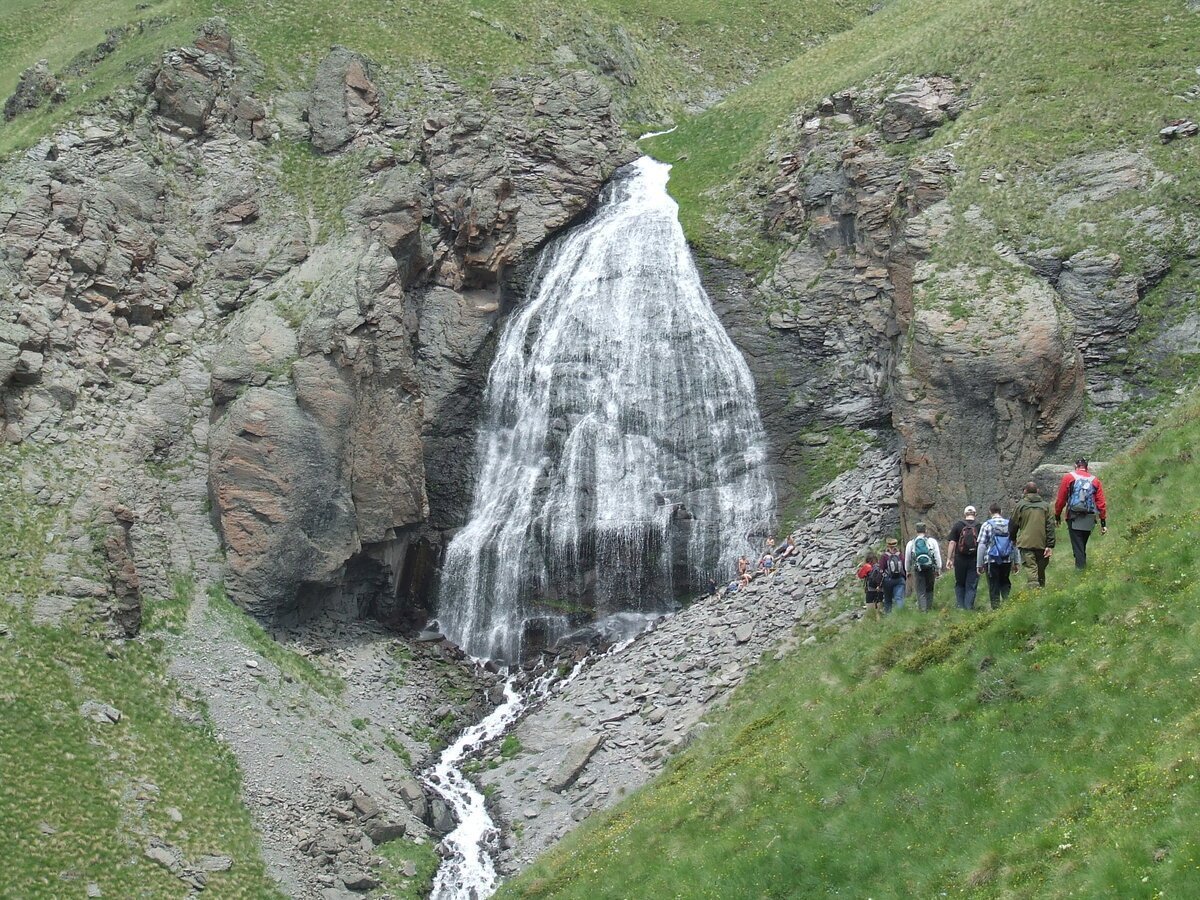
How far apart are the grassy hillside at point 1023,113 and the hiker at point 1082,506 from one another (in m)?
22.3

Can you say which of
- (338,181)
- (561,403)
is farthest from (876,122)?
(338,181)

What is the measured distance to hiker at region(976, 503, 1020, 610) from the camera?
73.5 feet

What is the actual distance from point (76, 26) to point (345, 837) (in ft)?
180

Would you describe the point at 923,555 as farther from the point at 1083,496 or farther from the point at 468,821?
the point at 468,821

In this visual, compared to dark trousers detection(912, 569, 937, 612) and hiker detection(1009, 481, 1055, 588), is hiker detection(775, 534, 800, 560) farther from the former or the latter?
hiker detection(1009, 481, 1055, 588)

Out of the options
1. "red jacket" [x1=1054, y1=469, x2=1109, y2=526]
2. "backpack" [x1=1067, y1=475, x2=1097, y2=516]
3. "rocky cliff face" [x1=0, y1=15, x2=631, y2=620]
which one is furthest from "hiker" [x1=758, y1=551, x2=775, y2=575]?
"backpack" [x1=1067, y1=475, x2=1097, y2=516]

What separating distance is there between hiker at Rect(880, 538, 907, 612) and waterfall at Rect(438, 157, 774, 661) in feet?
59.6

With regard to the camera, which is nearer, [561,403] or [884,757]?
[884,757]

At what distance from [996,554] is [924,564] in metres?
3.13

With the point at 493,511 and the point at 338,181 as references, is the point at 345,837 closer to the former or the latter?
the point at 493,511

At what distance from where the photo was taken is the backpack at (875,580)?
27.9 metres

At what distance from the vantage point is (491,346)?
174 feet

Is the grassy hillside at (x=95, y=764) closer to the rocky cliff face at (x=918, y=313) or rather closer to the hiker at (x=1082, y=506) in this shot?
the hiker at (x=1082, y=506)

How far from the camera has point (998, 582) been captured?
23.0 m
